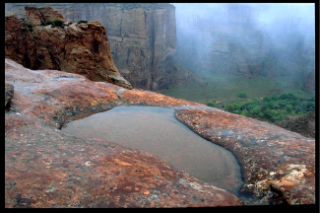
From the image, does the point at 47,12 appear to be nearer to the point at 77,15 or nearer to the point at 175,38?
the point at 77,15

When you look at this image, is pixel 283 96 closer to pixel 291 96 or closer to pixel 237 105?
pixel 291 96

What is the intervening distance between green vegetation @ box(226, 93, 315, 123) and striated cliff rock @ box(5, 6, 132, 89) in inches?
502

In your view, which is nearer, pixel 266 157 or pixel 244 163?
pixel 266 157

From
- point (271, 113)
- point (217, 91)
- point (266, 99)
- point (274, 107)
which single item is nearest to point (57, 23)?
point (217, 91)

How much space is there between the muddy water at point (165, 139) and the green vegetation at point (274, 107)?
15685 mm

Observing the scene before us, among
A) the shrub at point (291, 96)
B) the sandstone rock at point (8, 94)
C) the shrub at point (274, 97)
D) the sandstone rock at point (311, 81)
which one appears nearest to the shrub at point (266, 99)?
the shrub at point (274, 97)

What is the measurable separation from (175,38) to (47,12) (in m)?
20.3

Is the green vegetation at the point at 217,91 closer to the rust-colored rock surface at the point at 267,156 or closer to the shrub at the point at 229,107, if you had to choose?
the shrub at the point at 229,107

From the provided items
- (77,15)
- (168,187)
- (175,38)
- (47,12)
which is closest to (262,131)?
(168,187)

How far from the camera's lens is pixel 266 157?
2377mm

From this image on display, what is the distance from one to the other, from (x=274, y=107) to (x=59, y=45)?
53.1 ft

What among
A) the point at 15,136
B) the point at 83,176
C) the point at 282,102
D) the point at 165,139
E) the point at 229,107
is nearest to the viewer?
the point at 83,176

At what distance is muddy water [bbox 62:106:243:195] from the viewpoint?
244 centimetres

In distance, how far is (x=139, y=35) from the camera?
24250 millimetres
